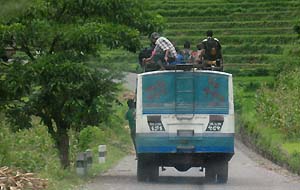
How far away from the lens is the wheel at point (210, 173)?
19.2 metres

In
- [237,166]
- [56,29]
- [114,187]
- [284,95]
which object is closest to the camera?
[114,187]

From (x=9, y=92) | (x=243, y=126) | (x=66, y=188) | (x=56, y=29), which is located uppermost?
(x=56, y=29)

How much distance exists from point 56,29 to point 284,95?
1451cm

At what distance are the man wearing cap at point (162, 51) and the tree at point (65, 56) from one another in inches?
17.1

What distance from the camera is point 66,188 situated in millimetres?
15922

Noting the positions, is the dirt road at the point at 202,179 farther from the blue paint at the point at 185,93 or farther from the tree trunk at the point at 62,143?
the blue paint at the point at 185,93

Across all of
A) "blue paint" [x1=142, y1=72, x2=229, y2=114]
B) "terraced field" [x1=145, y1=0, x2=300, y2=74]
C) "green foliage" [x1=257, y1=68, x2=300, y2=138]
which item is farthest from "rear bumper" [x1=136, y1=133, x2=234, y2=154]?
"terraced field" [x1=145, y1=0, x2=300, y2=74]

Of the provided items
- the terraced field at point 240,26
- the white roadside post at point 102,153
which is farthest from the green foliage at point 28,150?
the terraced field at point 240,26

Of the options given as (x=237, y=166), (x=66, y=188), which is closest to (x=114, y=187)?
(x=66, y=188)

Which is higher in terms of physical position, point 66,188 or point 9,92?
point 9,92

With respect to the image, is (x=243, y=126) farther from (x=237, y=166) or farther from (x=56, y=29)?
(x=56, y=29)

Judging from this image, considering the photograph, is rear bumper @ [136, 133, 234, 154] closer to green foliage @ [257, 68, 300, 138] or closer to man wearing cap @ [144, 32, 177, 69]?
man wearing cap @ [144, 32, 177, 69]

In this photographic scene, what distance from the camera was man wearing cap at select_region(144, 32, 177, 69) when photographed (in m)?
19.1

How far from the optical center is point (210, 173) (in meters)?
19.3
